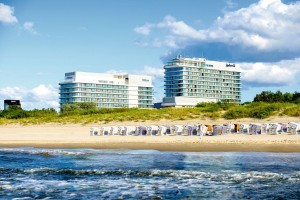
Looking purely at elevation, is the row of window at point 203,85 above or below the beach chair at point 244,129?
above

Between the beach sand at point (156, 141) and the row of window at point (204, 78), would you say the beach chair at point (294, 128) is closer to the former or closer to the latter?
the beach sand at point (156, 141)


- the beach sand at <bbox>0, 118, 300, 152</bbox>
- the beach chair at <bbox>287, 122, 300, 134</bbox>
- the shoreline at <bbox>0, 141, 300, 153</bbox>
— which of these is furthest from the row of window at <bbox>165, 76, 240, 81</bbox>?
the beach chair at <bbox>287, 122, 300, 134</bbox>

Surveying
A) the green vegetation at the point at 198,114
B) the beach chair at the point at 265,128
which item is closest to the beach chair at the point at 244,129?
the beach chair at the point at 265,128

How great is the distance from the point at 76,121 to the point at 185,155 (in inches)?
893

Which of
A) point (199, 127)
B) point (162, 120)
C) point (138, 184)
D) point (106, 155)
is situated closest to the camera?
point (138, 184)

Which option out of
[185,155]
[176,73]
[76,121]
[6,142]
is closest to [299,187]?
[185,155]

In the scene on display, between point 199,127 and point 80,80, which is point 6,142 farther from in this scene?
point 80,80

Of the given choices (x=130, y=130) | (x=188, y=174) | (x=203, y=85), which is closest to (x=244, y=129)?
(x=130, y=130)

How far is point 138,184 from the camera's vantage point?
46.4 feet

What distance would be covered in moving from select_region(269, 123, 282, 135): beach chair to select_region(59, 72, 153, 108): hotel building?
357ft

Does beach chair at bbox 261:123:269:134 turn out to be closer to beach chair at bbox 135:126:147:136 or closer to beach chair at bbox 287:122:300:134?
beach chair at bbox 287:122:300:134

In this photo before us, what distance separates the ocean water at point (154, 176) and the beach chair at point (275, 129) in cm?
695

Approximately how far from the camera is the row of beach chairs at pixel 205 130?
94.0 feet

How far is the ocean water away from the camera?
497 inches
